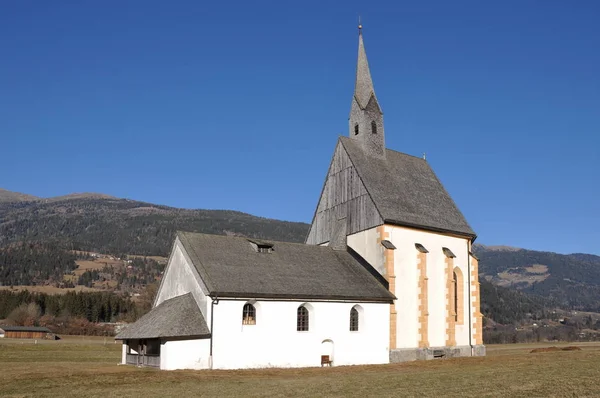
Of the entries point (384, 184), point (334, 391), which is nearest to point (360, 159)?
point (384, 184)

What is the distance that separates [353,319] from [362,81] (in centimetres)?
2130

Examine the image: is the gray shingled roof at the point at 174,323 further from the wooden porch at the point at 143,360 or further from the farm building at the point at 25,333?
the farm building at the point at 25,333

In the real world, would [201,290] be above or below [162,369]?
above

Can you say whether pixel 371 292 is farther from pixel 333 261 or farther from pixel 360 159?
pixel 360 159

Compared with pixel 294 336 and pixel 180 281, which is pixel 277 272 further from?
pixel 180 281

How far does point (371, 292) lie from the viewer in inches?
1662

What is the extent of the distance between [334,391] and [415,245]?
22.7 m

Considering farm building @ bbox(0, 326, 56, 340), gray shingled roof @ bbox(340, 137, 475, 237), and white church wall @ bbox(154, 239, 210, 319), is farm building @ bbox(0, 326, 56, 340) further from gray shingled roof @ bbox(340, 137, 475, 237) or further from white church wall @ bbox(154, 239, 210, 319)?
gray shingled roof @ bbox(340, 137, 475, 237)

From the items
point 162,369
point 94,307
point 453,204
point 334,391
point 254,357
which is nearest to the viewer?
point 334,391

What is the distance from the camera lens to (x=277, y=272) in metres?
40.4

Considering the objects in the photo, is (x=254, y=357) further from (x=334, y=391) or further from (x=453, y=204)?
(x=453, y=204)

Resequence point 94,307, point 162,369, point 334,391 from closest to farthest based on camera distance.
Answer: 1. point 334,391
2. point 162,369
3. point 94,307

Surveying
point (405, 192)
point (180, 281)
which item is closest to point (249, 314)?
point (180, 281)

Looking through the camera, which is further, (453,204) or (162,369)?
(453,204)
